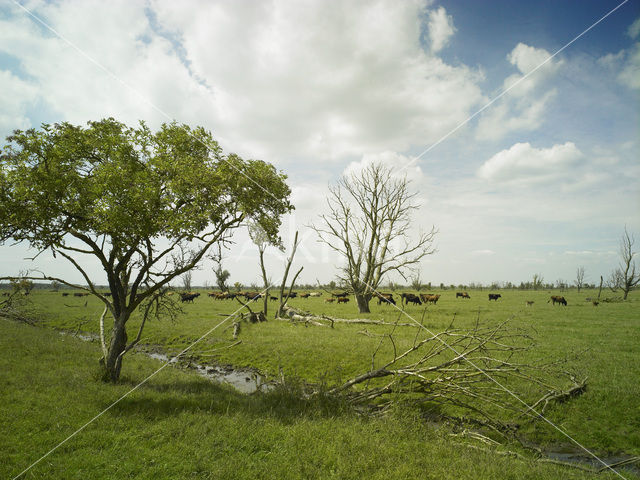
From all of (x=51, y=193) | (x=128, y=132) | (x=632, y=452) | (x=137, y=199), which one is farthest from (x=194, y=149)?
(x=632, y=452)

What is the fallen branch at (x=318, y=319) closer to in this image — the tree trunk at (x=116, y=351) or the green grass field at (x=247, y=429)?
the green grass field at (x=247, y=429)

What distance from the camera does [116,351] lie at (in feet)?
32.8

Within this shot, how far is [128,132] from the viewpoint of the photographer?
30.7 feet

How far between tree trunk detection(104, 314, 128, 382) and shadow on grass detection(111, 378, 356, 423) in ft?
3.70

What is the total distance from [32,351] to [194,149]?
1225 centimetres

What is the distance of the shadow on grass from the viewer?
25.8 feet

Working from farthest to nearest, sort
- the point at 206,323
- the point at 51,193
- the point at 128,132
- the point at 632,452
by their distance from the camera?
1. the point at 206,323
2. the point at 128,132
3. the point at 51,193
4. the point at 632,452

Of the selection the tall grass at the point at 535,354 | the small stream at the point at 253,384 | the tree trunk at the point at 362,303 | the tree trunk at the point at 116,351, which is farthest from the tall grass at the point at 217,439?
the tree trunk at the point at 362,303

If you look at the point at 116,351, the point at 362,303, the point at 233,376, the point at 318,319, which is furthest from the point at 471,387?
the point at 362,303

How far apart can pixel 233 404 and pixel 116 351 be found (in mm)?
4603

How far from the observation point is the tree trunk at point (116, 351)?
32.0 feet

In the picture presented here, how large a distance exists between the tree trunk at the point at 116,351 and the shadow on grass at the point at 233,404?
113 centimetres

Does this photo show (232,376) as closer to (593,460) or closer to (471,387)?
(471,387)

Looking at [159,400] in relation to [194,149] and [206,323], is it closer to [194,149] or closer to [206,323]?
[194,149]
